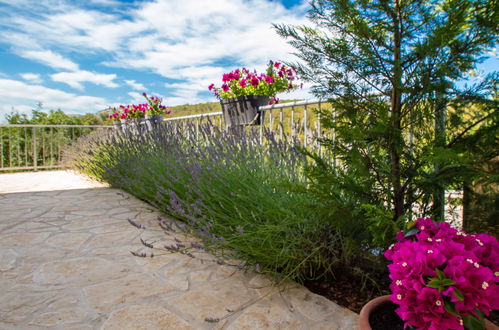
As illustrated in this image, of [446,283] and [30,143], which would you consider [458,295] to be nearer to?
[446,283]

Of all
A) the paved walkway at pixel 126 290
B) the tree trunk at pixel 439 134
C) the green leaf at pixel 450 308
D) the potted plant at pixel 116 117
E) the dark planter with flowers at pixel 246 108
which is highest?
the potted plant at pixel 116 117

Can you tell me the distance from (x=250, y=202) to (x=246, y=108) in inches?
91.5

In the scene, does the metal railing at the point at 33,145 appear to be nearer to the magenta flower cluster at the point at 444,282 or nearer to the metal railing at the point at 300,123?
the metal railing at the point at 300,123

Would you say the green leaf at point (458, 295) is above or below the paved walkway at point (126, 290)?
above

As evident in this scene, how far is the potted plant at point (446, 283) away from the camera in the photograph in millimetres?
882

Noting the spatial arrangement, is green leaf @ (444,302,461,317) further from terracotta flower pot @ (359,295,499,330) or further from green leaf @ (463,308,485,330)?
terracotta flower pot @ (359,295,499,330)

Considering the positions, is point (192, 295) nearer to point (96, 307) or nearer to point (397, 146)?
point (96, 307)

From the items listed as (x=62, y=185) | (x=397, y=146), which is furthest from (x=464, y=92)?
(x=62, y=185)

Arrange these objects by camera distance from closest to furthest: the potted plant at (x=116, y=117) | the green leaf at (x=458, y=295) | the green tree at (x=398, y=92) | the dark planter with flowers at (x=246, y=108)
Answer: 1. the green leaf at (x=458, y=295)
2. the green tree at (x=398, y=92)
3. the dark planter with flowers at (x=246, y=108)
4. the potted plant at (x=116, y=117)

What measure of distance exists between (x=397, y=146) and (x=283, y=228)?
689 millimetres

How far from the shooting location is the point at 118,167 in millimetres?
4387

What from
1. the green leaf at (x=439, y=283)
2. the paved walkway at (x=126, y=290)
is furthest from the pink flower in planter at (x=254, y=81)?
the green leaf at (x=439, y=283)

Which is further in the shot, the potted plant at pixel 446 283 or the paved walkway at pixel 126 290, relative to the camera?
the paved walkway at pixel 126 290

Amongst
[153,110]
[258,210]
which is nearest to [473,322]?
[258,210]
